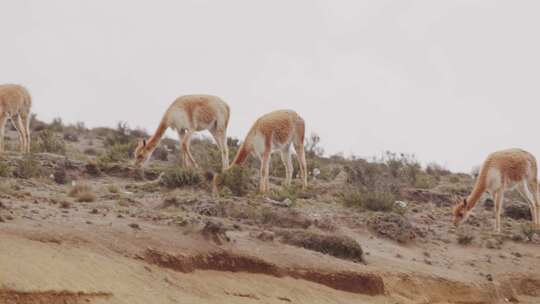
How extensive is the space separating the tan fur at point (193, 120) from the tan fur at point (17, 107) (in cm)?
334

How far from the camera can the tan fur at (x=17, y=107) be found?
73.6 feet

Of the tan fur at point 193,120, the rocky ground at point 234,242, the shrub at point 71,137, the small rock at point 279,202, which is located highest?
the tan fur at point 193,120

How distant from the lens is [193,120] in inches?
882

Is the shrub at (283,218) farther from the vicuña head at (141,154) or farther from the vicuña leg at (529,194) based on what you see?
the vicuña leg at (529,194)

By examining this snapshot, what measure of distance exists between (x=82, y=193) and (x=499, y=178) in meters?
10.7

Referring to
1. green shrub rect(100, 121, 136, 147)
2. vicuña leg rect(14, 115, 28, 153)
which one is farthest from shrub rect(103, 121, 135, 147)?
vicuña leg rect(14, 115, 28, 153)

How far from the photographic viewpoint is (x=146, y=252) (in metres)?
13.0

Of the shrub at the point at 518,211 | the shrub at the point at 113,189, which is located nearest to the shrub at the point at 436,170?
the shrub at the point at 518,211

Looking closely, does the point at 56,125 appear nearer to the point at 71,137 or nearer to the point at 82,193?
the point at 71,137

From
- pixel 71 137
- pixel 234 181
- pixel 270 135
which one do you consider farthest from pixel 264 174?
pixel 71 137

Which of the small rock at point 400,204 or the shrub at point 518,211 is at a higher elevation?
the shrub at point 518,211

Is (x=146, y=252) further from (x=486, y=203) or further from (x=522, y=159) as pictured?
(x=486, y=203)

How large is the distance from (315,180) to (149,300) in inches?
586

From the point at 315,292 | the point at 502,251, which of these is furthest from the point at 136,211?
the point at 502,251
